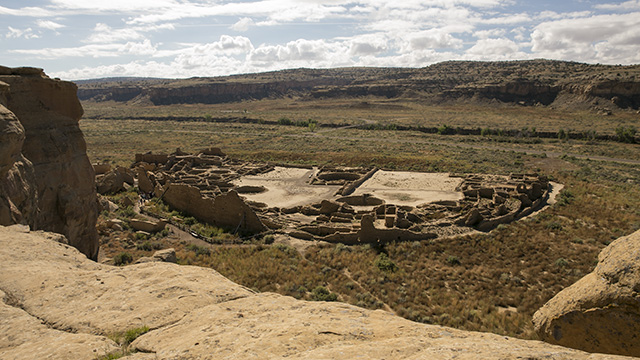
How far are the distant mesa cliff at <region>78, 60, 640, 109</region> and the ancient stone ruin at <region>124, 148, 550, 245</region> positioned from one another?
86515 millimetres

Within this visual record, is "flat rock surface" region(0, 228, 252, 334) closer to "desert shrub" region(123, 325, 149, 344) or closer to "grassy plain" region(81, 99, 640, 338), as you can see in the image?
"desert shrub" region(123, 325, 149, 344)

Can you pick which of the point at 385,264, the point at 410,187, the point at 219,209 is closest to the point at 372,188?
the point at 410,187

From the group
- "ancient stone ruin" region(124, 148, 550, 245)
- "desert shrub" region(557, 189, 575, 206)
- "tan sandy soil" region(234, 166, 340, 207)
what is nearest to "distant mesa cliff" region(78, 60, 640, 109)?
"desert shrub" region(557, 189, 575, 206)

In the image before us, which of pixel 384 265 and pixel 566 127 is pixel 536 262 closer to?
pixel 384 265

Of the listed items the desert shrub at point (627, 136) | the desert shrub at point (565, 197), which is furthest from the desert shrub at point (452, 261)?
the desert shrub at point (627, 136)

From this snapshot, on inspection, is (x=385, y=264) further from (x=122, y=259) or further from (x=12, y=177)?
(x=12, y=177)

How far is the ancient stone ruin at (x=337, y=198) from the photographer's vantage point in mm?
24656

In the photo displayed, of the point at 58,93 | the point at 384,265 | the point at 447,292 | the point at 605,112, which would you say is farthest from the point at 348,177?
the point at 605,112

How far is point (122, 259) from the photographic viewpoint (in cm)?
1814

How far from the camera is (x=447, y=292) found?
17188 mm

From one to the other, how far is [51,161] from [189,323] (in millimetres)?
12989

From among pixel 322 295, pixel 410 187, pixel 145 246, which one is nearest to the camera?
pixel 322 295

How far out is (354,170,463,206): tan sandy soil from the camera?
32406mm

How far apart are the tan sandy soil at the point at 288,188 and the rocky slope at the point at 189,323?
23.2 meters
